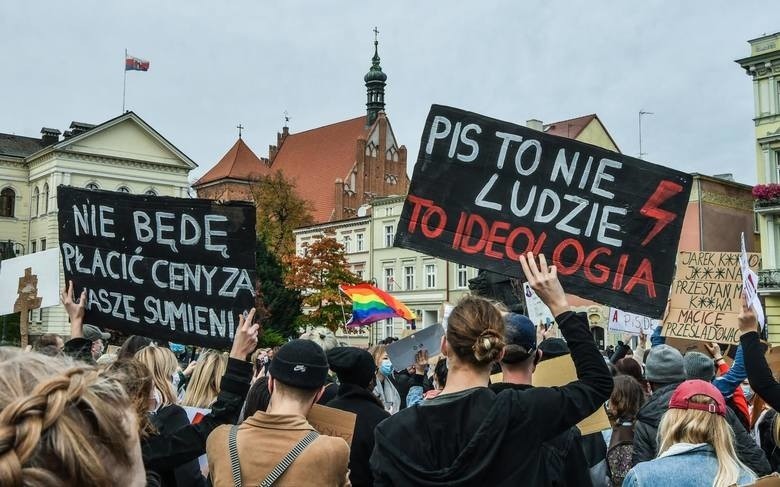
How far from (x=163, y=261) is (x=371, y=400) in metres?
1.83

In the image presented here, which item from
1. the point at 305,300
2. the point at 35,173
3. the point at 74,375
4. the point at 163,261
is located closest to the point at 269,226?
the point at 305,300

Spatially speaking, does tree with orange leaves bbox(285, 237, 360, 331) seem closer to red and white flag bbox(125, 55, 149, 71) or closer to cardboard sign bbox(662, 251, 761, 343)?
red and white flag bbox(125, 55, 149, 71)

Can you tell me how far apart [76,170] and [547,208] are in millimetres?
56097

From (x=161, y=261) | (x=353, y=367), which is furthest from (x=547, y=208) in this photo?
(x=161, y=261)

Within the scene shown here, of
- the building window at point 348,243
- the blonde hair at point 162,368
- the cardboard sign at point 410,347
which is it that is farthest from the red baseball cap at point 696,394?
the building window at point 348,243

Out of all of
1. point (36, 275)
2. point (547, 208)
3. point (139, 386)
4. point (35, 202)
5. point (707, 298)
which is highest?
point (35, 202)

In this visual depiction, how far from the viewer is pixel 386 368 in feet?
31.6

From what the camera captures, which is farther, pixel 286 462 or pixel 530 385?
pixel 530 385

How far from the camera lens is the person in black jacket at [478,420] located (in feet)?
9.45

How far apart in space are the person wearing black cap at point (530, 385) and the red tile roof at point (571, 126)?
47912 mm

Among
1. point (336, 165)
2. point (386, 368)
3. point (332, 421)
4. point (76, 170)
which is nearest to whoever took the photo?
point (332, 421)

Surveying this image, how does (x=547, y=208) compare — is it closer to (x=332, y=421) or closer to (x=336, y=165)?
(x=332, y=421)

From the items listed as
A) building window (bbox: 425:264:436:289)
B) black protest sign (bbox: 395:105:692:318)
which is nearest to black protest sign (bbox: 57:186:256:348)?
black protest sign (bbox: 395:105:692:318)

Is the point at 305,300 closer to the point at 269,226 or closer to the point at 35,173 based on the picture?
the point at 269,226
